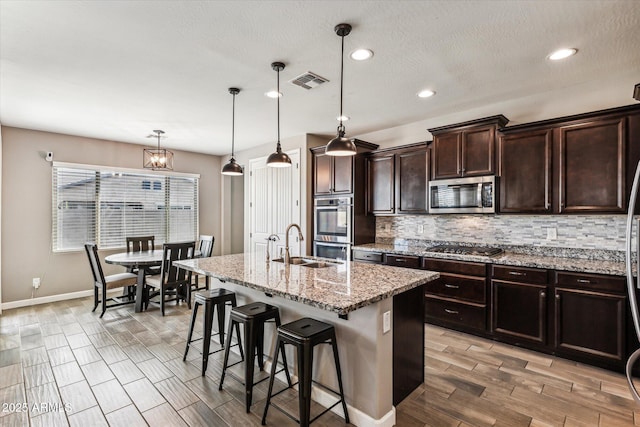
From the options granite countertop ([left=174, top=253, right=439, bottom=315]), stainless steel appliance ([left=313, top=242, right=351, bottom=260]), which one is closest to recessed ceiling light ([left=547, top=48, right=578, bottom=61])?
granite countertop ([left=174, top=253, right=439, bottom=315])

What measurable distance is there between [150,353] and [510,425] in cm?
307

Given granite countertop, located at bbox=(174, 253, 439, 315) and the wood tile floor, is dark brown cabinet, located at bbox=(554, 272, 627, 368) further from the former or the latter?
granite countertop, located at bbox=(174, 253, 439, 315)

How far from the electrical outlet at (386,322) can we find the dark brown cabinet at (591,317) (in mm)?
1907

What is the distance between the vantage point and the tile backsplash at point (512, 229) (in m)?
3.14

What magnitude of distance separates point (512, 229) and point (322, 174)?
104 inches

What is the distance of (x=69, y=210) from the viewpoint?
5059 millimetres

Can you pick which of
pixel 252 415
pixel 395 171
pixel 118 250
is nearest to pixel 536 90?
pixel 395 171

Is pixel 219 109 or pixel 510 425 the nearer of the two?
pixel 510 425

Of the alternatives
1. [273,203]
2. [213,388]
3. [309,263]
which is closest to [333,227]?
[273,203]

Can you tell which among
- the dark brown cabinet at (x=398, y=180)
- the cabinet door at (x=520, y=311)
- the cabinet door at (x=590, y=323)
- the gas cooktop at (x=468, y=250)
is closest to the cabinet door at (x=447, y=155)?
the dark brown cabinet at (x=398, y=180)

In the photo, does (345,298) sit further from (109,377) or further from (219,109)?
(219,109)

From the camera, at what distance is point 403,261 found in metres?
3.93

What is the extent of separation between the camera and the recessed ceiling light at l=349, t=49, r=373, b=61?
2521mm

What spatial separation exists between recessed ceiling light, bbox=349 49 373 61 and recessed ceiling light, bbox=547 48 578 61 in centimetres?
146
